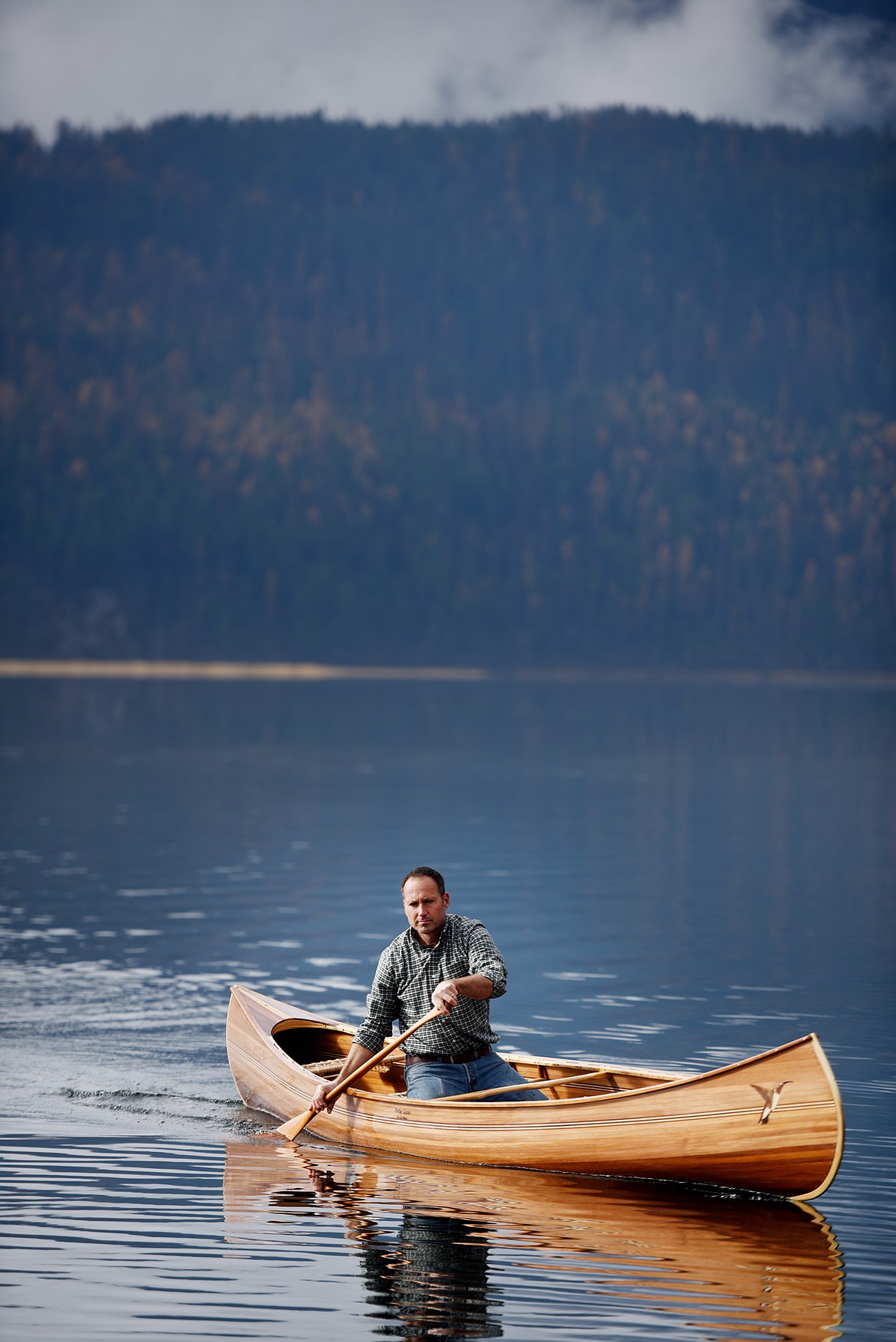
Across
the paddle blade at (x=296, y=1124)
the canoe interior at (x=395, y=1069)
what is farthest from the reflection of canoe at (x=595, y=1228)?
the canoe interior at (x=395, y=1069)

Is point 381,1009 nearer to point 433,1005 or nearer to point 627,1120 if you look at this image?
point 433,1005

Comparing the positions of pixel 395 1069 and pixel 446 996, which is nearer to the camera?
pixel 446 996

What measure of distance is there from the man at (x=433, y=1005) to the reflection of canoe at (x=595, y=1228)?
1.64ft

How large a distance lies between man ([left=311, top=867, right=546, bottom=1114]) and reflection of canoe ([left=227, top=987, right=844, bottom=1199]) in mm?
213

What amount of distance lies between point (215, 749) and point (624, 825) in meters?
21.1

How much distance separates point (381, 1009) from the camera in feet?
34.9

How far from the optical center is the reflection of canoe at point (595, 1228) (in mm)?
8414

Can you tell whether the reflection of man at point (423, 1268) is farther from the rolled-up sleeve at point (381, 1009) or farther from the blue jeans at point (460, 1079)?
the rolled-up sleeve at point (381, 1009)

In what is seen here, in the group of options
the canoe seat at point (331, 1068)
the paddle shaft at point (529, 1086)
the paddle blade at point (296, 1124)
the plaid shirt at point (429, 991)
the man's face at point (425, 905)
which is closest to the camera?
the man's face at point (425, 905)

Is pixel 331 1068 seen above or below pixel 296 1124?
above

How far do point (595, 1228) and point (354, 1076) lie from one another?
193 centimetres

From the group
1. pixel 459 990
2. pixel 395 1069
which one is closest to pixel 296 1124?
pixel 395 1069

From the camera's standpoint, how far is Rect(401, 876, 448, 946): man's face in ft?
33.2

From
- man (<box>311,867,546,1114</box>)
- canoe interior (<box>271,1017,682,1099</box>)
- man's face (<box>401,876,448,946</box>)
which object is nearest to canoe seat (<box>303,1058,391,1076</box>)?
canoe interior (<box>271,1017,682,1099</box>)
